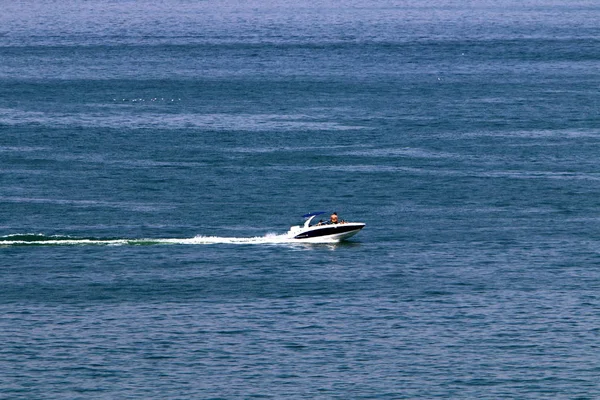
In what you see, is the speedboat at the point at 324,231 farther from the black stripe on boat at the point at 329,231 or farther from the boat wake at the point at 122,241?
the boat wake at the point at 122,241

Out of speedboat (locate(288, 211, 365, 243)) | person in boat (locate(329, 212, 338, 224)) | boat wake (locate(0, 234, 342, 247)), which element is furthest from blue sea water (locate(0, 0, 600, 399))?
person in boat (locate(329, 212, 338, 224))

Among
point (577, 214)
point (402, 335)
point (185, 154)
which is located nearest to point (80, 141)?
point (185, 154)

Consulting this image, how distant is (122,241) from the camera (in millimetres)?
118250

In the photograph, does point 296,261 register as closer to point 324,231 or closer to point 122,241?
point 324,231

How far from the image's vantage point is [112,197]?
135000mm

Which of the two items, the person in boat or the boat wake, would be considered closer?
the boat wake

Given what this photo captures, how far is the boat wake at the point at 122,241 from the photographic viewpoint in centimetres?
11819

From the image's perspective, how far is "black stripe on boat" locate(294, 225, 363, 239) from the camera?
11943 cm

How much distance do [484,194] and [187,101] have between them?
71.9m

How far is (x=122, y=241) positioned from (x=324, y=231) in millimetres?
16657

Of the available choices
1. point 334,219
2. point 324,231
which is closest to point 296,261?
point 324,231

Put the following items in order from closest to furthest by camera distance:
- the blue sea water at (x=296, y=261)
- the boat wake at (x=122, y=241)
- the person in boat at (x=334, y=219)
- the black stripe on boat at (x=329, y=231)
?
1. the blue sea water at (x=296, y=261)
2. the boat wake at (x=122, y=241)
3. the black stripe on boat at (x=329, y=231)
4. the person in boat at (x=334, y=219)

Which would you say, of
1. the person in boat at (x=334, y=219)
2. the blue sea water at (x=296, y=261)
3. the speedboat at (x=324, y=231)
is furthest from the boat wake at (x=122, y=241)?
the person in boat at (x=334, y=219)

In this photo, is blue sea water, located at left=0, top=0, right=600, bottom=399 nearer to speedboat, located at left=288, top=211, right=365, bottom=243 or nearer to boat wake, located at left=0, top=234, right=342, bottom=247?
boat wake, located at left=0, top=234, right=342, bottom=247
